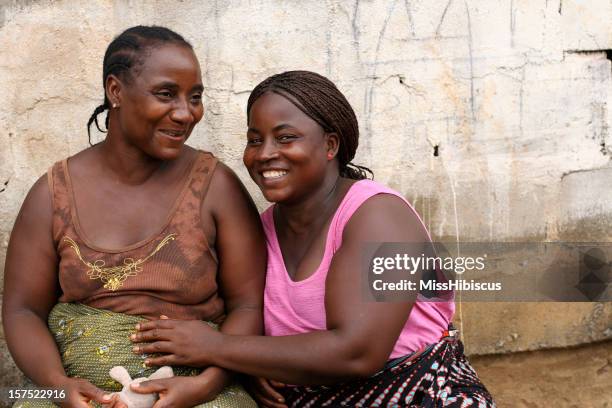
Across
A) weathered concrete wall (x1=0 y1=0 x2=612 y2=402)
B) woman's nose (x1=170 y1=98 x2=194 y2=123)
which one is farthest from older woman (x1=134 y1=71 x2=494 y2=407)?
weathered concrete wall (x1=0 y1=0 x2=612 y2=402)

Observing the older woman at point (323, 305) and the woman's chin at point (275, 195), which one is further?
the woman's chin at point (275, 195)

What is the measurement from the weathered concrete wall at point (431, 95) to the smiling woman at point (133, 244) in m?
0.65

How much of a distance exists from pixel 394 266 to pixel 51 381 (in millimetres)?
1203

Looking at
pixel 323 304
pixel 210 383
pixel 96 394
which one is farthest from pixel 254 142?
pixel 96 394

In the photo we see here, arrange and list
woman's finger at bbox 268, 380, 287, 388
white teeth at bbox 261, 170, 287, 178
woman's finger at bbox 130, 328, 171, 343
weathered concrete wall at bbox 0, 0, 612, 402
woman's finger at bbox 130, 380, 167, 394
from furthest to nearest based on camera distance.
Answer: weathered concrete wall at bbox 0, 0, 612, 402 → woman's finger at bbox 268, 380, 287, 388 → white teeth at bbox 261, 170, 287, 178 → woman's finger at bbox 130, 328, 171, 343 → woman's finger at bbox 130, 380, 167, 394

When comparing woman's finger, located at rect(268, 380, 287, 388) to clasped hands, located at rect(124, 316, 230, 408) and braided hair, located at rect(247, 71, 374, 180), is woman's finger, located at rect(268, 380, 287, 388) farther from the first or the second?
braided hair, located at rect(247, 71, 374, 180)

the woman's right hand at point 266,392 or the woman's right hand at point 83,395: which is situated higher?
the woman's right hand at point 83,395

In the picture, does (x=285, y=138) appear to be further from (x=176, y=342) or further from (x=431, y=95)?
(x=431, y=95)

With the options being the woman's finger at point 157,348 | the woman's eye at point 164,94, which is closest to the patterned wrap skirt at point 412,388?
the woman's finger at point 157,348

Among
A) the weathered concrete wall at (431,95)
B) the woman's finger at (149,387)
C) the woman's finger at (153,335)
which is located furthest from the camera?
the weathered concrete wall at (431,95)

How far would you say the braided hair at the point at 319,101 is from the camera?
3037 mm

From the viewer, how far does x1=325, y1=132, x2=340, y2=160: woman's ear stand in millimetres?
3094

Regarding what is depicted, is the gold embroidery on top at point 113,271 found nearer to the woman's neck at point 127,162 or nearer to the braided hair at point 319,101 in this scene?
the woman's neck at point 127,162

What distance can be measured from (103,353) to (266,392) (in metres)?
0.59
